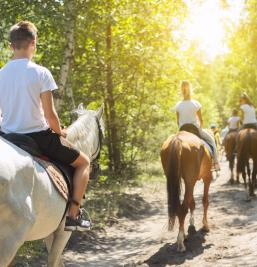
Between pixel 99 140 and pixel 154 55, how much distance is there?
29.8 feet

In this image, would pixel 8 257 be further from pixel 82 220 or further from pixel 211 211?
pixel 211 211

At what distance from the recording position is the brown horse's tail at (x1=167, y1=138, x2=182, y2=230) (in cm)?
807

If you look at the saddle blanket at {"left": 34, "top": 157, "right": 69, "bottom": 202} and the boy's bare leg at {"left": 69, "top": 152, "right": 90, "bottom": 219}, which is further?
the boy's bare leg at {"left": 69, "top": 152, "right": 90, "bottom": 219}

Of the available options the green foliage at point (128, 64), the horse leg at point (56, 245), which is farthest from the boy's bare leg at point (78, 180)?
the green foliage at point (128, 64)

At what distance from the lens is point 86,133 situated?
20.0 feet

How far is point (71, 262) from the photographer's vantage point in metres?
8.22

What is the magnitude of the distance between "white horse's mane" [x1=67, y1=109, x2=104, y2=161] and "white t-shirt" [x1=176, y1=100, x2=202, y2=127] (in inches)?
121

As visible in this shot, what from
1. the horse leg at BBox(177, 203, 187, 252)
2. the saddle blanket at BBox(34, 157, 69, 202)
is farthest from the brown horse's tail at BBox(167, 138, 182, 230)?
the saddle blanket at BBox(34, 157, 69, 202)

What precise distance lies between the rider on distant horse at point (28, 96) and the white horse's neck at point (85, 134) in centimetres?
88

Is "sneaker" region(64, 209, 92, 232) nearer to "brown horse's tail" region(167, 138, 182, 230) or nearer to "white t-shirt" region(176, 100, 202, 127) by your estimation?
"brown horse's tail" region(167, 138, 182, 230)

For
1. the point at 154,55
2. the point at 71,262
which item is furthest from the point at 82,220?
the point at 154,55

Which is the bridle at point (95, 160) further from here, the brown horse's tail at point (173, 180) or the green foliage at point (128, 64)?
the green foliage at point (128, 64)

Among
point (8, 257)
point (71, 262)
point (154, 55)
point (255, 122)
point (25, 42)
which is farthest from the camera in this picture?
point (154, 55)

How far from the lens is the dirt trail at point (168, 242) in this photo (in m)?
7.59
